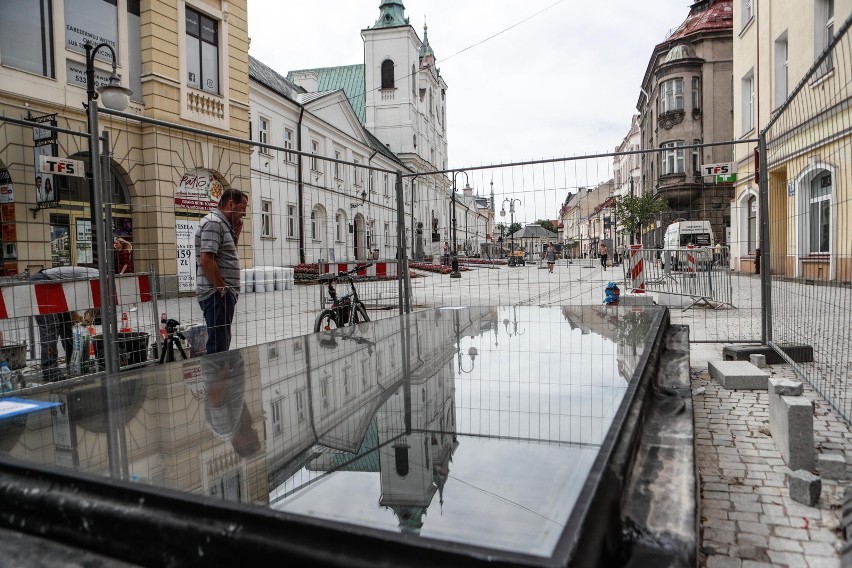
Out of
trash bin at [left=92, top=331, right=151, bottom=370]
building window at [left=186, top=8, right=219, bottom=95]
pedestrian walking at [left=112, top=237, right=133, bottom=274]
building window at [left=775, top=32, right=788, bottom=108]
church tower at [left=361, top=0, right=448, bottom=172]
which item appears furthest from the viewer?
church tower at [left=361, top=0, right=448, bottom=172]

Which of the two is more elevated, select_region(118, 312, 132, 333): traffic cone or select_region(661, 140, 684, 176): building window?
select_region(661, 140, 684, 176): building window

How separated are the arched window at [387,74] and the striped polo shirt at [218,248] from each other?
56.2 meters

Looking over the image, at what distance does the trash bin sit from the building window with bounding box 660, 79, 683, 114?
40289 mm

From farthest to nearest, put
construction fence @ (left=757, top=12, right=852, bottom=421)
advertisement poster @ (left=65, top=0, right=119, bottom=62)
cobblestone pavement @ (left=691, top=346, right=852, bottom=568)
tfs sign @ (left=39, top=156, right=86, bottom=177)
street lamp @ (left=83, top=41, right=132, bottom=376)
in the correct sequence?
advertisement poster @ (left=65, top=0, right=119, bottom=62), tfs sign @ (left=39, top=156, right=86, bottom=177), street lamp @ (left=83, top=41, right=132, bottom=376), construction fence @ (left=757, top=12, right=852, bottom=421), cobblestone pavement @ (left=691, top=346, right=852, bottom=568)

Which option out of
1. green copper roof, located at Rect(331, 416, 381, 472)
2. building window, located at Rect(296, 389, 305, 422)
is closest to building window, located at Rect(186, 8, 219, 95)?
building window, located at Rect(296, 389, 305, 422)

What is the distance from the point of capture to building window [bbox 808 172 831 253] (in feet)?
12.3

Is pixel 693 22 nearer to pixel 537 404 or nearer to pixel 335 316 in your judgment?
pixel 335 316

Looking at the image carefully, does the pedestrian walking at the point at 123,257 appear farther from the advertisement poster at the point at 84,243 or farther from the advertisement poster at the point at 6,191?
the advertisement poster at the point at 6,191

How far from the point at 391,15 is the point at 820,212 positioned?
2324 inches

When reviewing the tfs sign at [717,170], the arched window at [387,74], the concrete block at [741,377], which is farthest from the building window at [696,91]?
the concrete block at [741,377]

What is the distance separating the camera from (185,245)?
17.8 feet

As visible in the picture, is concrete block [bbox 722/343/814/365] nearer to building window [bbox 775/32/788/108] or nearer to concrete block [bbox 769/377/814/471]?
concrete block [bbox 769/377/814/471]

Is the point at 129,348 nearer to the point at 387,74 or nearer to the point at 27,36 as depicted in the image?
the point at 27,36

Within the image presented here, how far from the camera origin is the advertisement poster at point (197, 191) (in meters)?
5.47
